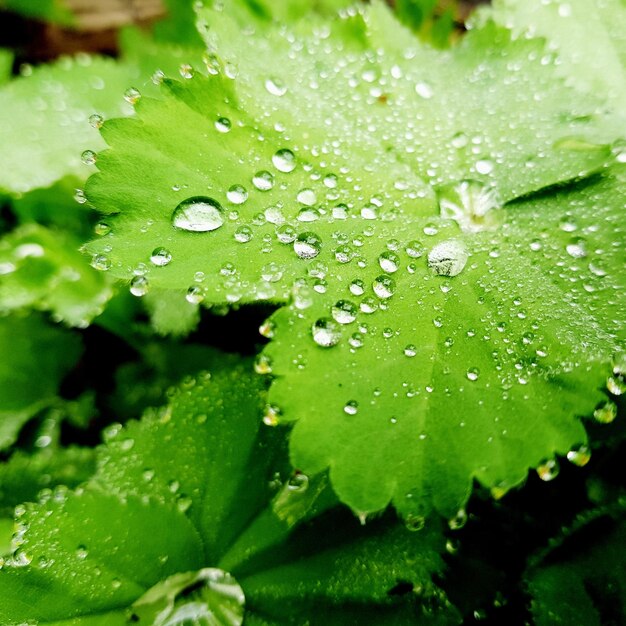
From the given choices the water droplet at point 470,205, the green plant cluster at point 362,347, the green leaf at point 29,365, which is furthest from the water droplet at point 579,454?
the green leaf at point 29,365

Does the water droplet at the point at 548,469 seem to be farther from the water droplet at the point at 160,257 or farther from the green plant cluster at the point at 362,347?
the water droplet at the point at 160,257

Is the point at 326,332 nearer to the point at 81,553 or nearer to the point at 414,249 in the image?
the point at 414,249

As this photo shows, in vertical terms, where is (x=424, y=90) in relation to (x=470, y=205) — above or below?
above

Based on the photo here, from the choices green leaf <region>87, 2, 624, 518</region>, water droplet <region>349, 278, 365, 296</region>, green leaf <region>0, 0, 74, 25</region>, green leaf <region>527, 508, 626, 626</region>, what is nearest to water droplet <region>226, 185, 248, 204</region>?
green leaf <region>87, 2, 624, 518</region>

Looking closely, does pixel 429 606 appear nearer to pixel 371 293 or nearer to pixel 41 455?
pixel 371 293

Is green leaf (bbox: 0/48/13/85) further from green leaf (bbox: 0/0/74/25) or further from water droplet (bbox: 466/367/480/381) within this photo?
water droplet (bbox: 466/367/480/381)

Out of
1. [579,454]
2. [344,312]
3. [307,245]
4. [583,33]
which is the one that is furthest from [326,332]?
[583,33]
